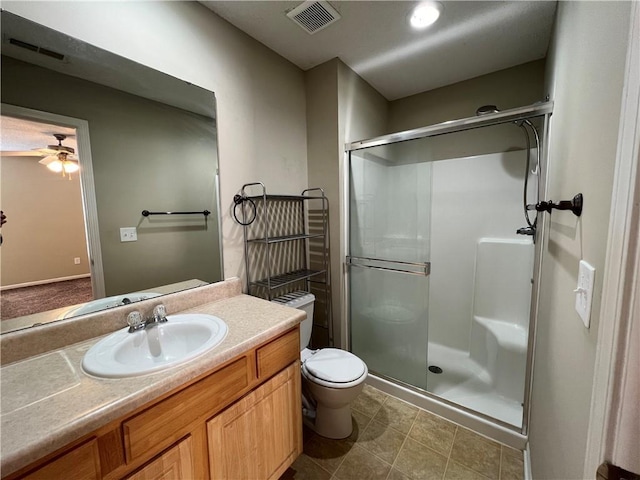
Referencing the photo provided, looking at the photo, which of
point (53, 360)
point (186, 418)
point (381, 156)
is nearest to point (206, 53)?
point (381, 156)

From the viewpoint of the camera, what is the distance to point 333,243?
2.06 m

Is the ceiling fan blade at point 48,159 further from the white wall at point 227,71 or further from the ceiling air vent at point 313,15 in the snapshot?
the ceiling air vent at point 313,15

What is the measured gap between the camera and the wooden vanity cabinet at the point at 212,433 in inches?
26.9

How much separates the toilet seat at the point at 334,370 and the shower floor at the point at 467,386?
2.35 feet

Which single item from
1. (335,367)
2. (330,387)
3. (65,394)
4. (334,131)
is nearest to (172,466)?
(65,394)

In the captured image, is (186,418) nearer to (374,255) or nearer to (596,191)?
(596,191)

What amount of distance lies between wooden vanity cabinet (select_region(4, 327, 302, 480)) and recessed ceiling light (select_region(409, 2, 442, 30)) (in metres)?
1.81

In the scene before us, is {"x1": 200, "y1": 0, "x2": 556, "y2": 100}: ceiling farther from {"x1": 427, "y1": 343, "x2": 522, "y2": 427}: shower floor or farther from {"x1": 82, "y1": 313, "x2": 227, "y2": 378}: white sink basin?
{"x1": 427, "y1": 343, "x2": 522, "y2": 427}: shower floor

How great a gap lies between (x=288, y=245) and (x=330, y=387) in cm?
99

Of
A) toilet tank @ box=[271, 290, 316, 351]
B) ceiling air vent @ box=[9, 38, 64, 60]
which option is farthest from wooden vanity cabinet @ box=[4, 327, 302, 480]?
ceiling air vent @ box=[9, 38, 64, 60]

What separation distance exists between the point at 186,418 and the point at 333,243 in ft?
4.67

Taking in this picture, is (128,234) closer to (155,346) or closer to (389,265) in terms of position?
(155,346)

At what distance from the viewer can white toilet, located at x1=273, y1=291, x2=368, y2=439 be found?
1474 millimetres

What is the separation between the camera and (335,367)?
5.17 ft
